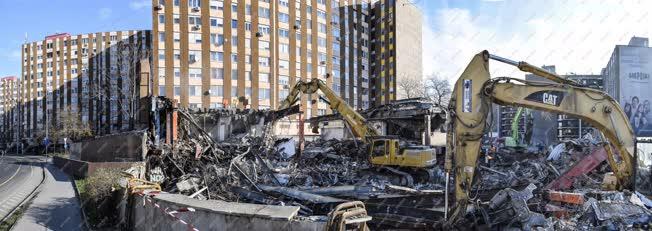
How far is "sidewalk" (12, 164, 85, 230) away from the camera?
10039 millimetres

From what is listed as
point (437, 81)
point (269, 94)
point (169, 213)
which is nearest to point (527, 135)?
point (437, 81)

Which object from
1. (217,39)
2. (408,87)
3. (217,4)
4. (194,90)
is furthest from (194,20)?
A: (408,87)

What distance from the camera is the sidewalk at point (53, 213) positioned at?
10039 millimetres

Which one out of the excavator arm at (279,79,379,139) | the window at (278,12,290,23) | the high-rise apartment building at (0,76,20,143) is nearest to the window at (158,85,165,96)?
the window at (278,12,290,23)

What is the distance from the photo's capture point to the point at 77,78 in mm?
84625

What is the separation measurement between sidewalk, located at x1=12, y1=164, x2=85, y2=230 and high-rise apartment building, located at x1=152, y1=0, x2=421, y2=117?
3048 centimetres

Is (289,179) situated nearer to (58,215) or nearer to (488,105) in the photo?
(58,215)

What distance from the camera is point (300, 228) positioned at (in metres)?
5.55

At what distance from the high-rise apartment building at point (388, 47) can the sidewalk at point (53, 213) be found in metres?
58.5

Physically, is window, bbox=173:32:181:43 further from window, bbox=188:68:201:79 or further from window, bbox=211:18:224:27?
window, bbox=211:18:224:27

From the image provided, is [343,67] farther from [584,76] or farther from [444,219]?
[444,219]

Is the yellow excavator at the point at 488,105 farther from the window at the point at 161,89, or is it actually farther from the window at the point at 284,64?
the window at the point at 284,64

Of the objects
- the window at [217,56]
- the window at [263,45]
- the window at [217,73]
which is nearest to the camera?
the window at [217,73]

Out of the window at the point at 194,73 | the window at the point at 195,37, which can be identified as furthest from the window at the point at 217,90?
the window at the point at 195,37
